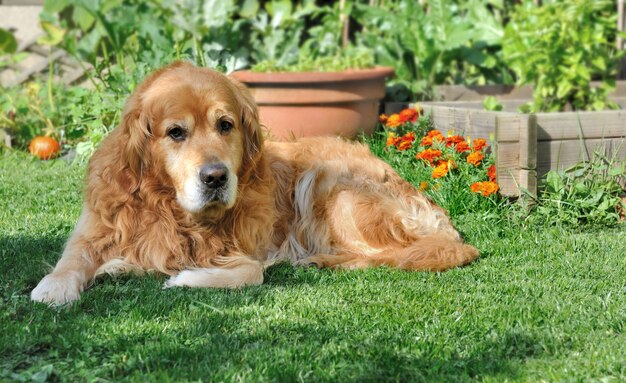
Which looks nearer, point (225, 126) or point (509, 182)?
point (225, 126)

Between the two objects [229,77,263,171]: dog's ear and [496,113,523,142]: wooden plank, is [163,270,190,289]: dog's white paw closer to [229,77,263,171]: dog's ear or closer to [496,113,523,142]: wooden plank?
[229,77,263,171]: dog's ear

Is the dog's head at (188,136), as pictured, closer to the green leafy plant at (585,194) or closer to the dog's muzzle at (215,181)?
the dog's muzzle at (215,181)

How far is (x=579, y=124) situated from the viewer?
5613 mm

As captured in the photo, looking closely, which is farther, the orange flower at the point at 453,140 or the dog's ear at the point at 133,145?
the orange flower at the point at 453,140

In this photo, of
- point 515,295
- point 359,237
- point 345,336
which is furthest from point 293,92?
point 345,336

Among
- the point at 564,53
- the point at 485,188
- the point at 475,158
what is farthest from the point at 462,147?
the point at 564,53

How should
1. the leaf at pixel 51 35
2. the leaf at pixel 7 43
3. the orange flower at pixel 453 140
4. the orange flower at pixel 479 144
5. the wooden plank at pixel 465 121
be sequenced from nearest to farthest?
1. the orange flower at pixel 479 144
2. the orange flower at pixel 453 140
3. the wooden plank at pixel 465 121
4. the leaf at pixel 51 35
5. the leaf at pixel 7 43

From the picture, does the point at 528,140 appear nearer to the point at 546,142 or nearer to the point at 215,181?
the point at 546,142

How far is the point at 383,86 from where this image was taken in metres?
7.29

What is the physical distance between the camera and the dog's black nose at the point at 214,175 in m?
3.94

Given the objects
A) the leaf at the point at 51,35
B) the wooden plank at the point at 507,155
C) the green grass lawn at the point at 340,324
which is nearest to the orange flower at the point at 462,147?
the wooden plank at the point at 507,155

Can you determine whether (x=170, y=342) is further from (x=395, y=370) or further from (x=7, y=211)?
(x=7, y=211)

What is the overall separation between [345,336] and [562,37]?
4.55 m

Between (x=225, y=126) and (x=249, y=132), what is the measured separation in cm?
27
